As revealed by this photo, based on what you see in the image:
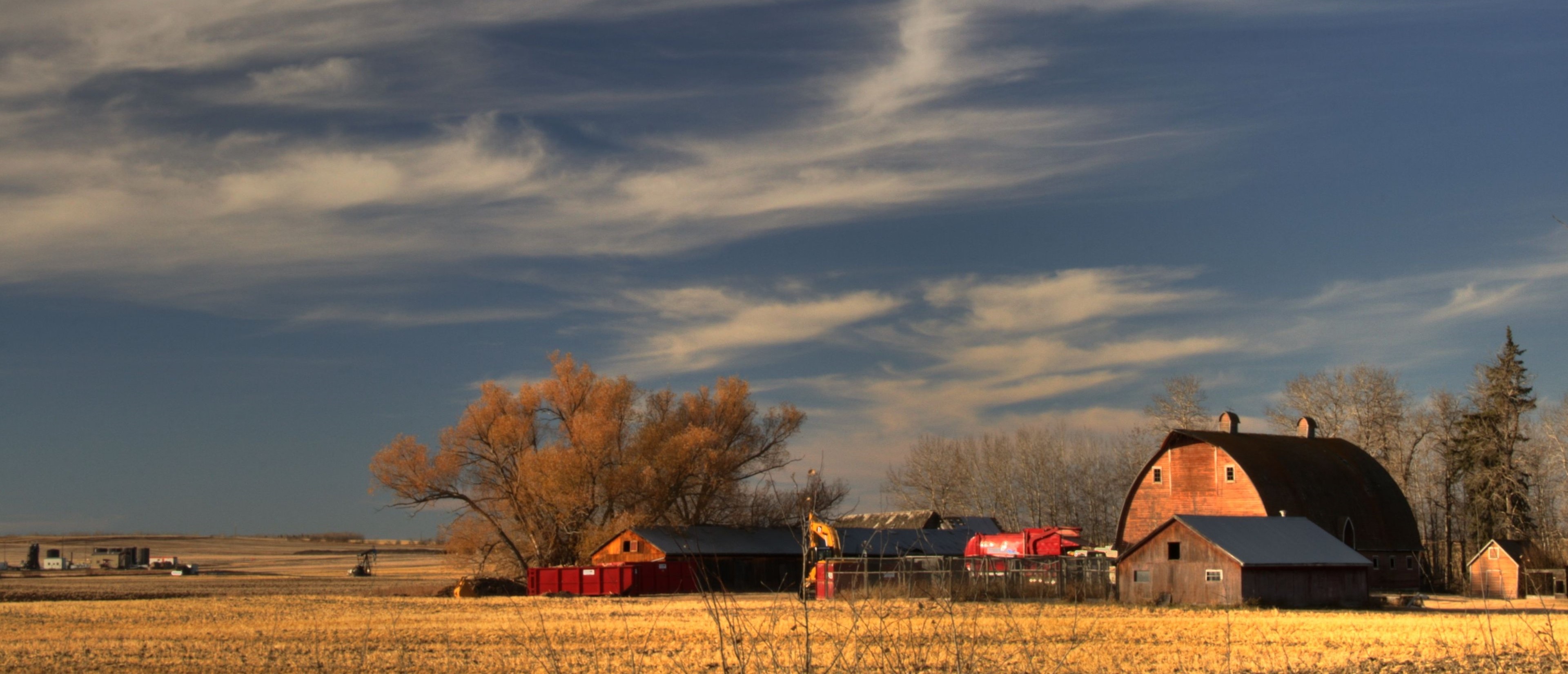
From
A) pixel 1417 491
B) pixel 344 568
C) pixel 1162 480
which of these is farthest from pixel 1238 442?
pixel 344 568

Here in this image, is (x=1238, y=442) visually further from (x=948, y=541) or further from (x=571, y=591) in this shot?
(x=571, y=591)

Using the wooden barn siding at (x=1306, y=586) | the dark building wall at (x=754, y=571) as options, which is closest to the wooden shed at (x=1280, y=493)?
the wooden barn siding at (x=1306, y=586)

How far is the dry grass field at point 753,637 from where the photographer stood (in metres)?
18.4

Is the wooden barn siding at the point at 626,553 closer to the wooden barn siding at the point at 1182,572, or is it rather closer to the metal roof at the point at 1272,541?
the wooden barn siding at the point at 1182,572

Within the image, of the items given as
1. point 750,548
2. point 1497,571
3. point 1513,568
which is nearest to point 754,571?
point 750,548

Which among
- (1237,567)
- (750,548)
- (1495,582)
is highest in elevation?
(1237,567)

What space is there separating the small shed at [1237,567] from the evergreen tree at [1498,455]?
96.4 ft

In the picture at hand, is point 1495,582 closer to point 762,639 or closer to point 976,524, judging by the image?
point 976,524

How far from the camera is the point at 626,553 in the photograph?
70312mm

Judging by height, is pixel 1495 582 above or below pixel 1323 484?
below

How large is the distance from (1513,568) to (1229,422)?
15599mm

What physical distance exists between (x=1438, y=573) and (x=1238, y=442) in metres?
29.0

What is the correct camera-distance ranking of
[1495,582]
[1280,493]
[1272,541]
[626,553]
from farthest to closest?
[626,553]
[1495,582]
[1280,493]
[1272,541]

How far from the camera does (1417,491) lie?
86125 millimetres
